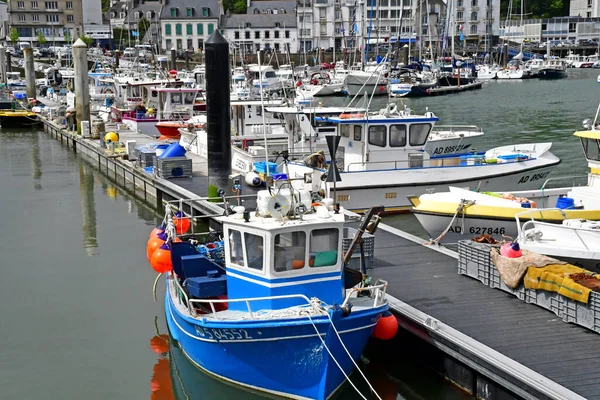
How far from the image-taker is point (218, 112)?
20531mm

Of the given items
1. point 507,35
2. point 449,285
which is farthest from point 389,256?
point 507,35

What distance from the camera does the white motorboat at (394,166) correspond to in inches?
832

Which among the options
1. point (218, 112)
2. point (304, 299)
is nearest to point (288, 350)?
point (304, 299)

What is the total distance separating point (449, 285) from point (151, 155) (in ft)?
51.1

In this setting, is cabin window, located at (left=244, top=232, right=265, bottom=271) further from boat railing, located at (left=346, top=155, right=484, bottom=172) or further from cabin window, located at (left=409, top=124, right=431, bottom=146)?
cabin window, located at (left=409, top=124, right=431, bottom=146)

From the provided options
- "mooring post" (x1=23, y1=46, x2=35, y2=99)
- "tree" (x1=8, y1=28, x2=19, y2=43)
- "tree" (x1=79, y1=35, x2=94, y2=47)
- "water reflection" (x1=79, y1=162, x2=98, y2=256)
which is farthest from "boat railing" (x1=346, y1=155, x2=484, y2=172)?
"tree" (x1=8, y1=28, x2=19, y2=43)

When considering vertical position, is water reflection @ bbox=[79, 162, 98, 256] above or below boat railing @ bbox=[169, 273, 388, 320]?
below

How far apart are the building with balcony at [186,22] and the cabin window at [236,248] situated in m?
88.1

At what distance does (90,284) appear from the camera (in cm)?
1734

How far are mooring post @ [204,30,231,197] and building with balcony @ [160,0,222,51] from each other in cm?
7828

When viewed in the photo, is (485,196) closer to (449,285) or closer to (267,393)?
(449,285)

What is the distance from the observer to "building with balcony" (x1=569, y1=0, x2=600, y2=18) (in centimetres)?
12188

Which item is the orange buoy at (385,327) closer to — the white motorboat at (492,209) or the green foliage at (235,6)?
the white motorboat at (492,209)

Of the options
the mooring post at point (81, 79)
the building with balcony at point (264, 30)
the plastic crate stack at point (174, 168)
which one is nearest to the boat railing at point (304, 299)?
the plastic crate stack at point (174, 168)
